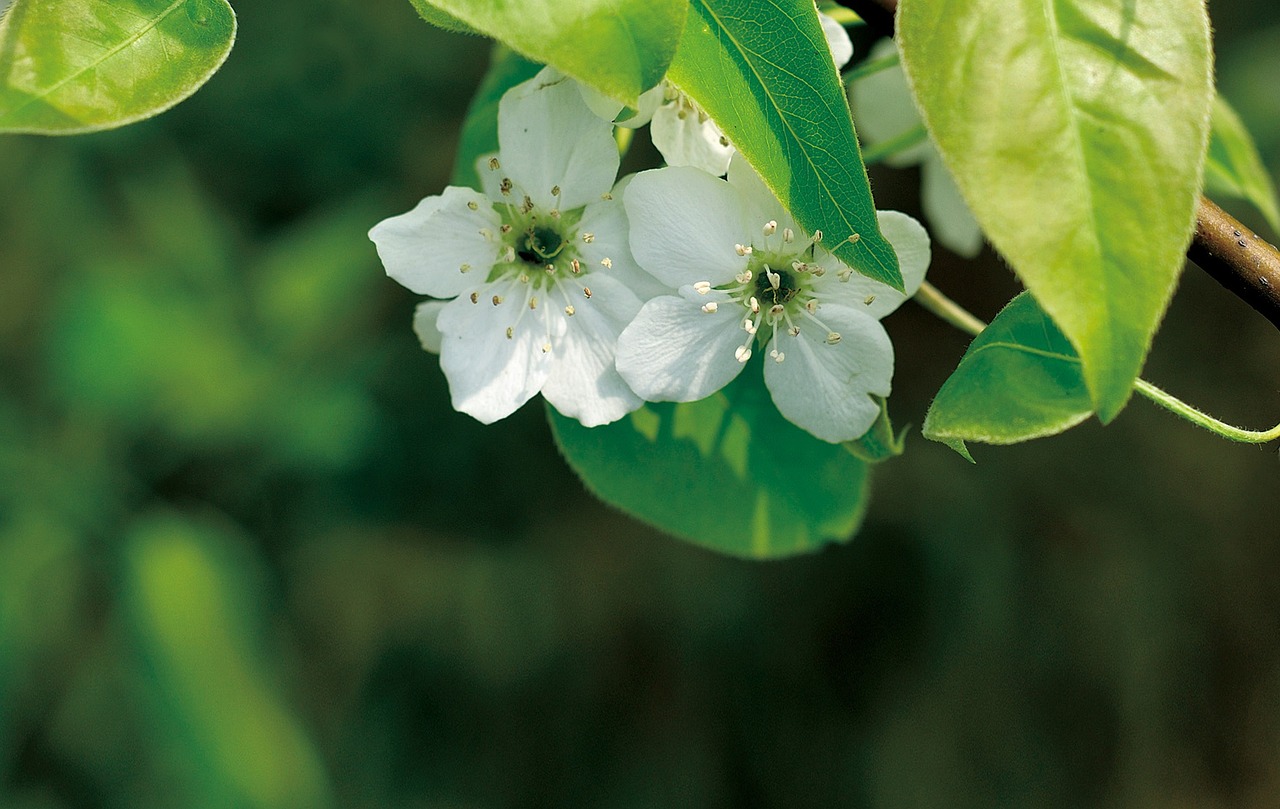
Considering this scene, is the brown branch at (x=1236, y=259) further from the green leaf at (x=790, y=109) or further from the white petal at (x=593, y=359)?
the white petal at (x=593, y=359)

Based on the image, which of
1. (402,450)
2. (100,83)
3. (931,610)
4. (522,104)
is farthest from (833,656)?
(100,83)

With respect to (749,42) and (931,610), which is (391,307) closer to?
(931,610)

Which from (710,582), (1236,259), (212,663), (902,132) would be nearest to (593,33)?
(1236,259)

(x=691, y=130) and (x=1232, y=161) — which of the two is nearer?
(x=691, y=130)

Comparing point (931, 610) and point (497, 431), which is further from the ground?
point (497, 431)

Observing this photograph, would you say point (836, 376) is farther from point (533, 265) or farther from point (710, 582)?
point (710, 582)

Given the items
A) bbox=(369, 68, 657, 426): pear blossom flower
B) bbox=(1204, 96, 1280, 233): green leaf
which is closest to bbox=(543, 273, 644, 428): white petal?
bbox=(369, 68, 657, 426): pear blossom flower
